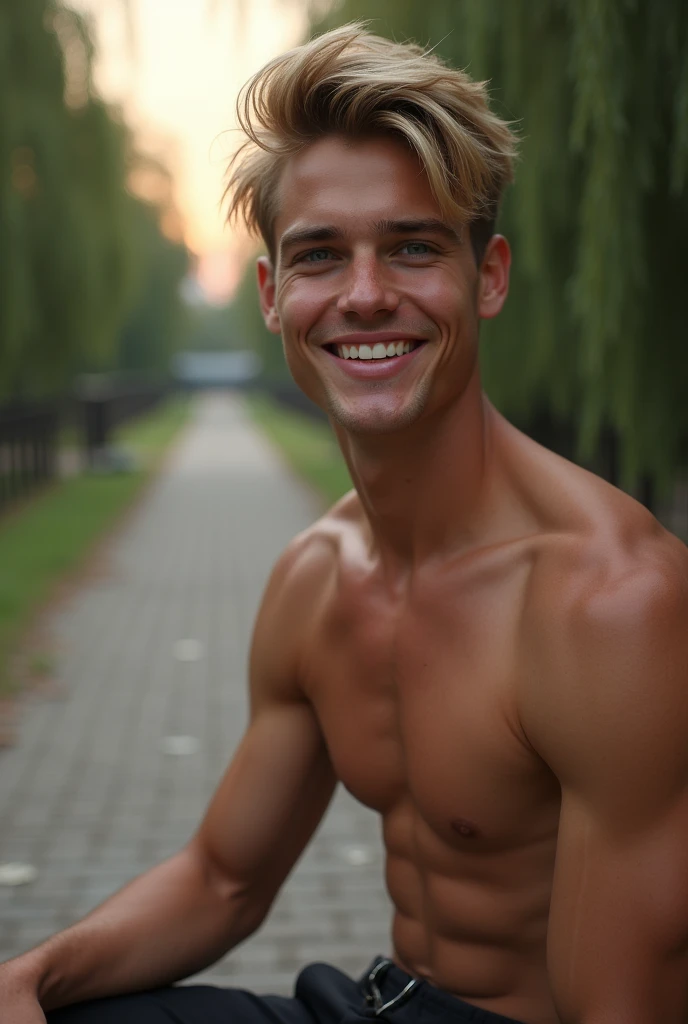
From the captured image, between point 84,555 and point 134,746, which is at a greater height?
point 134,746

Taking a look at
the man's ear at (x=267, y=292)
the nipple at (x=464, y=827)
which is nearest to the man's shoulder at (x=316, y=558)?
the man's ear at (x=267, y=292)

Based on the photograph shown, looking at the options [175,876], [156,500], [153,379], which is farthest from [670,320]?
[153,379]

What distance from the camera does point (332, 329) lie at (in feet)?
6.03

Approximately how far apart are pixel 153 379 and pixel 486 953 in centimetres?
5543

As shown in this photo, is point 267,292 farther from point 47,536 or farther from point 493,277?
point 47,536

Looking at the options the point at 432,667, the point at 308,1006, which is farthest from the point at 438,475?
the point at 308,1006

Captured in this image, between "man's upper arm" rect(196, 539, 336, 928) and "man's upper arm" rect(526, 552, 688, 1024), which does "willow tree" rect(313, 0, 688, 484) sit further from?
"man's upper arm" rect(526, 552, 688, 1024)

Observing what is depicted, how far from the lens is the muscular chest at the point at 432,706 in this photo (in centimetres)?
174

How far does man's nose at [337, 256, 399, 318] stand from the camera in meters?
1.76

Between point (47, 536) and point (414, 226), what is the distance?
38.3ft

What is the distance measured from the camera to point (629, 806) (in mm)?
1539

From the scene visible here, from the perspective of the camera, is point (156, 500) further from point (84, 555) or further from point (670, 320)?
point (670, 320)

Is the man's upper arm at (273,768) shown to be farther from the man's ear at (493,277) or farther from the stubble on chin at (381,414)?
the man's ear at (493,277)

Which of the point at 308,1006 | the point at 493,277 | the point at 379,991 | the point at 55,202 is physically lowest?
the point at 55,202
